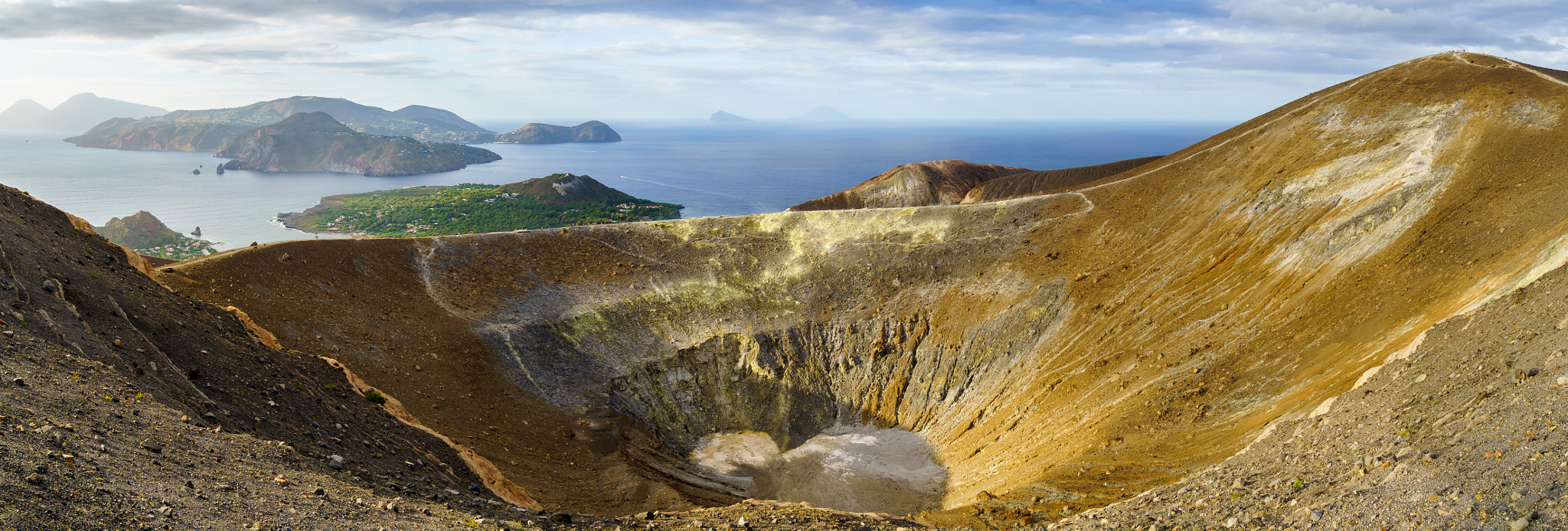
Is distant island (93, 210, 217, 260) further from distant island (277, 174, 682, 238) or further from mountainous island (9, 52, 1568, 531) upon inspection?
mountainous island (9, 52, 1568, 531)

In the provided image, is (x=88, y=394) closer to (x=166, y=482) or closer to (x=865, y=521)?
(x=166, y=482)

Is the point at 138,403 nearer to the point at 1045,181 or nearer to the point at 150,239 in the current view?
the point at 1045,181

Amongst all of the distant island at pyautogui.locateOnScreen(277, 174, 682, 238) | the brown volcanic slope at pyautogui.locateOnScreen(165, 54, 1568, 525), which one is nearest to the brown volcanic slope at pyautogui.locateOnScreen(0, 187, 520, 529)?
the brown volcanic slope at pyautogui.locateOnScreen(165, 54, 1568, 525)

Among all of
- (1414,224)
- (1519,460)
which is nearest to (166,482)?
(1519,460)

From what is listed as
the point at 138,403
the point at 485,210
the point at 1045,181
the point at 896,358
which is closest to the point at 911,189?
the point at 1045,181

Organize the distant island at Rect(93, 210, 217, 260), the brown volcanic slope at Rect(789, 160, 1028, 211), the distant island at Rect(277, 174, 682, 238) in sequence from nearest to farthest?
the brown volcanic slope at Rect(789, 160, 1028, 211)
the distant island at Rect(93, 210, 217, 260)
the distant island at Rect(277, 174, 682, 238)

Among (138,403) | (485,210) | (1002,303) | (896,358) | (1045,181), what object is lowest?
(896,358)

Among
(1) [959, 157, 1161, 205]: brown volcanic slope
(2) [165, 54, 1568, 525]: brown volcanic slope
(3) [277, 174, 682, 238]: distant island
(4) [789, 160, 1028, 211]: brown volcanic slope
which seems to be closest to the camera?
(2) [165, 54, 1568, 525]: brown volcanic slope
